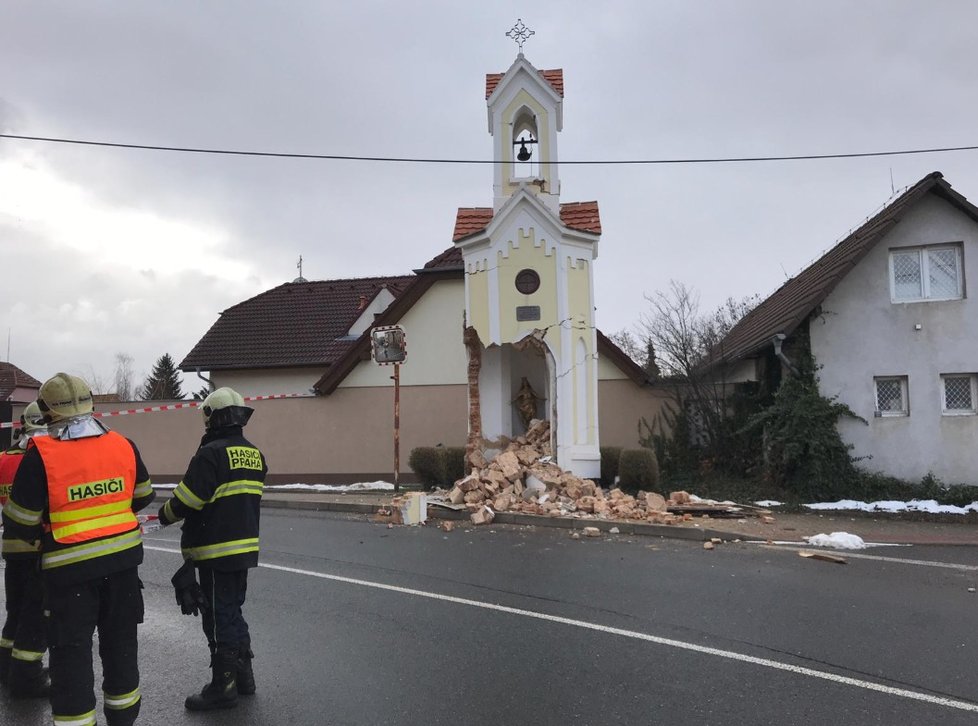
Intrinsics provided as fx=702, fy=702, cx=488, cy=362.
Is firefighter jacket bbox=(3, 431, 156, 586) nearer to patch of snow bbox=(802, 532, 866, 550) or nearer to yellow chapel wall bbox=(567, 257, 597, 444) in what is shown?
patch of snow bbox=(802, 532, 866, 550)

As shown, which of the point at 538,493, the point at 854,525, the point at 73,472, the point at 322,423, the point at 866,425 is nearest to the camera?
the point at 73,472

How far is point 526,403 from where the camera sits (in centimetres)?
1552

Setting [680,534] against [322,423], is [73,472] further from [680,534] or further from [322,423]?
[322,423]

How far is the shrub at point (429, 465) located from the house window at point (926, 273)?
9.55 meters

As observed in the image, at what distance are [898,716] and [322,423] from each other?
53.9 ft

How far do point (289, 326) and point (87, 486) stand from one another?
1960 cm

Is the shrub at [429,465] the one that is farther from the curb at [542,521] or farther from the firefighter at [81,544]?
the firefighter at [81,544]

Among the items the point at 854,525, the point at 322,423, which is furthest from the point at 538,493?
the point at 322,423

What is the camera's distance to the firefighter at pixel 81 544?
3.36m

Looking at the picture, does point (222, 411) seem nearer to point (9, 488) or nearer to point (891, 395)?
point (9, 488)

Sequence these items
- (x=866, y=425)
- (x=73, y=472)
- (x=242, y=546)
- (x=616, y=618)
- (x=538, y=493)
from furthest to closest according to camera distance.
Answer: (x=866, y=425) → (x=538, y=493) → (x=616, y=618) → (x=242, y=546) → (x=73, y=472)

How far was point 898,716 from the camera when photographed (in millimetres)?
3906

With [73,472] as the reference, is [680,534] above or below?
below

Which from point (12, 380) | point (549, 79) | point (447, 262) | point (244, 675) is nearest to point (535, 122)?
point (549, 79)
